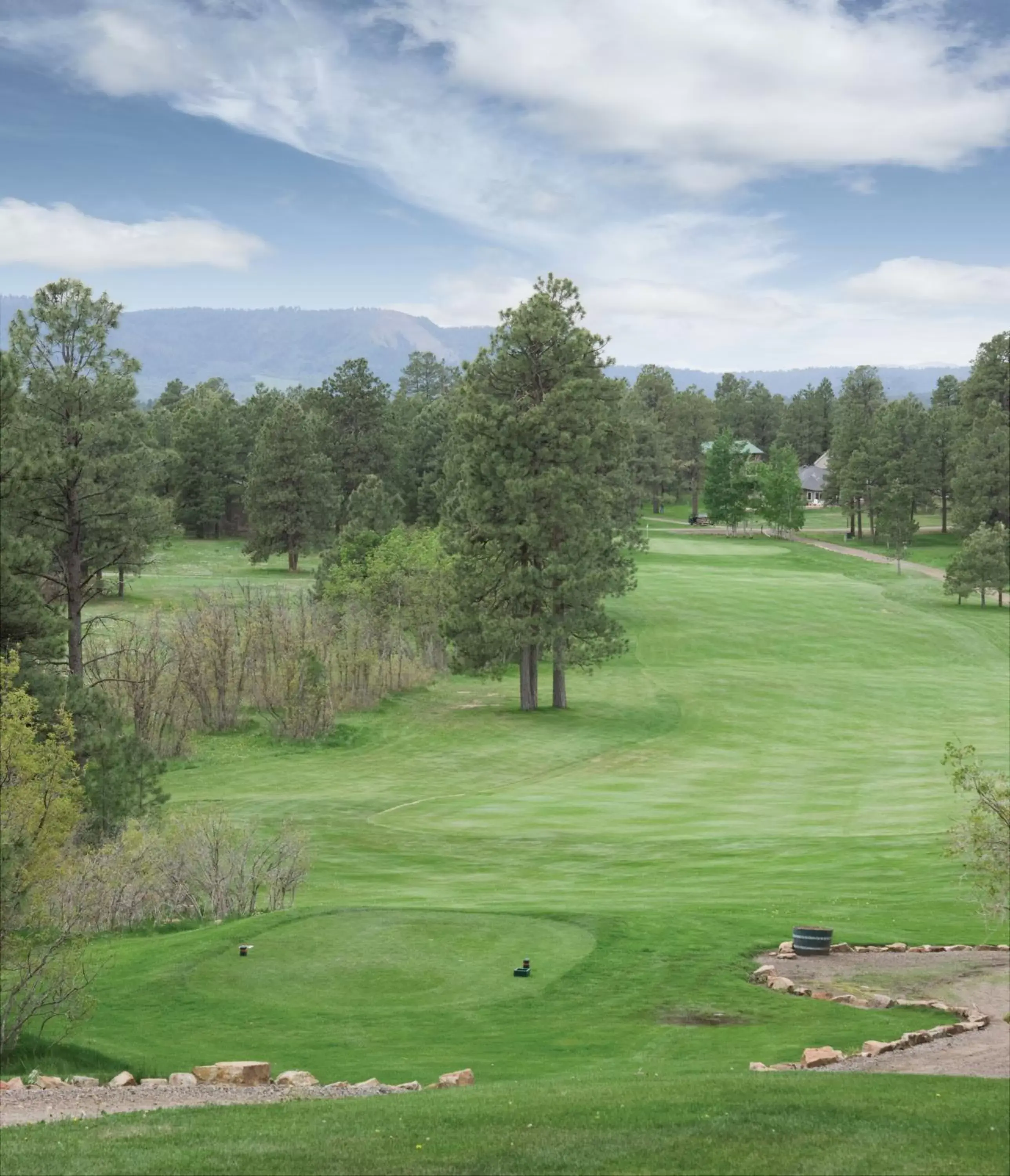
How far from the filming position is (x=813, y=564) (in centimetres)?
10212

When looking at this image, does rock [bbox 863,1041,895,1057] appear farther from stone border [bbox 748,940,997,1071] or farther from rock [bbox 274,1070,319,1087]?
rock [bbox 274,1070,319,1087]

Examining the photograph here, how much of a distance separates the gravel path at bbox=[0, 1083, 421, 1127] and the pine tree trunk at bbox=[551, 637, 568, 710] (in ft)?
130

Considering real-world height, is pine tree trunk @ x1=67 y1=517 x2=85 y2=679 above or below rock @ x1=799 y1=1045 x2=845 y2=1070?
above

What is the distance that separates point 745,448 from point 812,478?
50.9ft

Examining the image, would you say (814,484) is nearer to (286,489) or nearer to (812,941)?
(286,489)

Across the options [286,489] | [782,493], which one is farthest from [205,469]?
[782,493]

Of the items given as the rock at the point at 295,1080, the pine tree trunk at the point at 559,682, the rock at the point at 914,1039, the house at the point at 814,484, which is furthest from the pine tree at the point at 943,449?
the rock at the point at 295,1080

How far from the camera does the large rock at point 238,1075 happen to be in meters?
15.4

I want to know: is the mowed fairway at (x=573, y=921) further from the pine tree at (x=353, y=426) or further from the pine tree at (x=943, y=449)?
the pine tree at (x=943, y=449)

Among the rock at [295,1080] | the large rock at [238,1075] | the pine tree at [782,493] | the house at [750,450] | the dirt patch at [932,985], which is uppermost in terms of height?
the house at [750,450]

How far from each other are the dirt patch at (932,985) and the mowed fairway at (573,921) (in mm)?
743

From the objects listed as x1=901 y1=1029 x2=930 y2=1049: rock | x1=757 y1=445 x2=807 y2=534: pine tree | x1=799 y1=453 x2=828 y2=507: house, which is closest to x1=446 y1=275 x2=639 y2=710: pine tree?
x1=901 y1=1029 x2=930 y2=1049: rock

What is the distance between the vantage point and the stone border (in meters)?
16.6

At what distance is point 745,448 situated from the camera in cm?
15125
